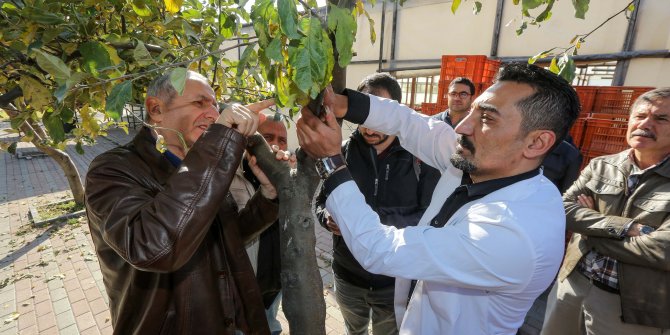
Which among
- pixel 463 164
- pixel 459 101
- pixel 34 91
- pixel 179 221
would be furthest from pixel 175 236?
pixel 459 101

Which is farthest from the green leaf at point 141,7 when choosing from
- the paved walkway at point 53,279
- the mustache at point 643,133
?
the mustache at point 643,133

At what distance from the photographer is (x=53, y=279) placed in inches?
178

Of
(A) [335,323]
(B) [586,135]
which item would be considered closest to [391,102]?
(A) [335,323]

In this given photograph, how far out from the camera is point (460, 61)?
5906 mm

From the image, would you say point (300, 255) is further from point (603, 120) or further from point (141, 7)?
point (603, 120)

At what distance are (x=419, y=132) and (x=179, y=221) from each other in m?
1.43

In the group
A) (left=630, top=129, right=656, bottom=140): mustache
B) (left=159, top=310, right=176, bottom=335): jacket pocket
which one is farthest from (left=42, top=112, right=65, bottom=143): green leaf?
(left=630, top=129, right=656, bottom=140): mustache

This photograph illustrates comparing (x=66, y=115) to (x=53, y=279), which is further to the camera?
(x=53, y=279)

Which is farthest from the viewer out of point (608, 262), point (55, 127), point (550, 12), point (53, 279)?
point (53, 279)

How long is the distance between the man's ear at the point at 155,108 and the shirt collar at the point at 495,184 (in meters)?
1.62

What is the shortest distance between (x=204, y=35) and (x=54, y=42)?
0.84 m

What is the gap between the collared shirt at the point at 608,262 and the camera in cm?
232

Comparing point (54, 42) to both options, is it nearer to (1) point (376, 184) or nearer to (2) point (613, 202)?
(1) point (376, 184)

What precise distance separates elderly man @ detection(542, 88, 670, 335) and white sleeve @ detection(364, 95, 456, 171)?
1.33 m
